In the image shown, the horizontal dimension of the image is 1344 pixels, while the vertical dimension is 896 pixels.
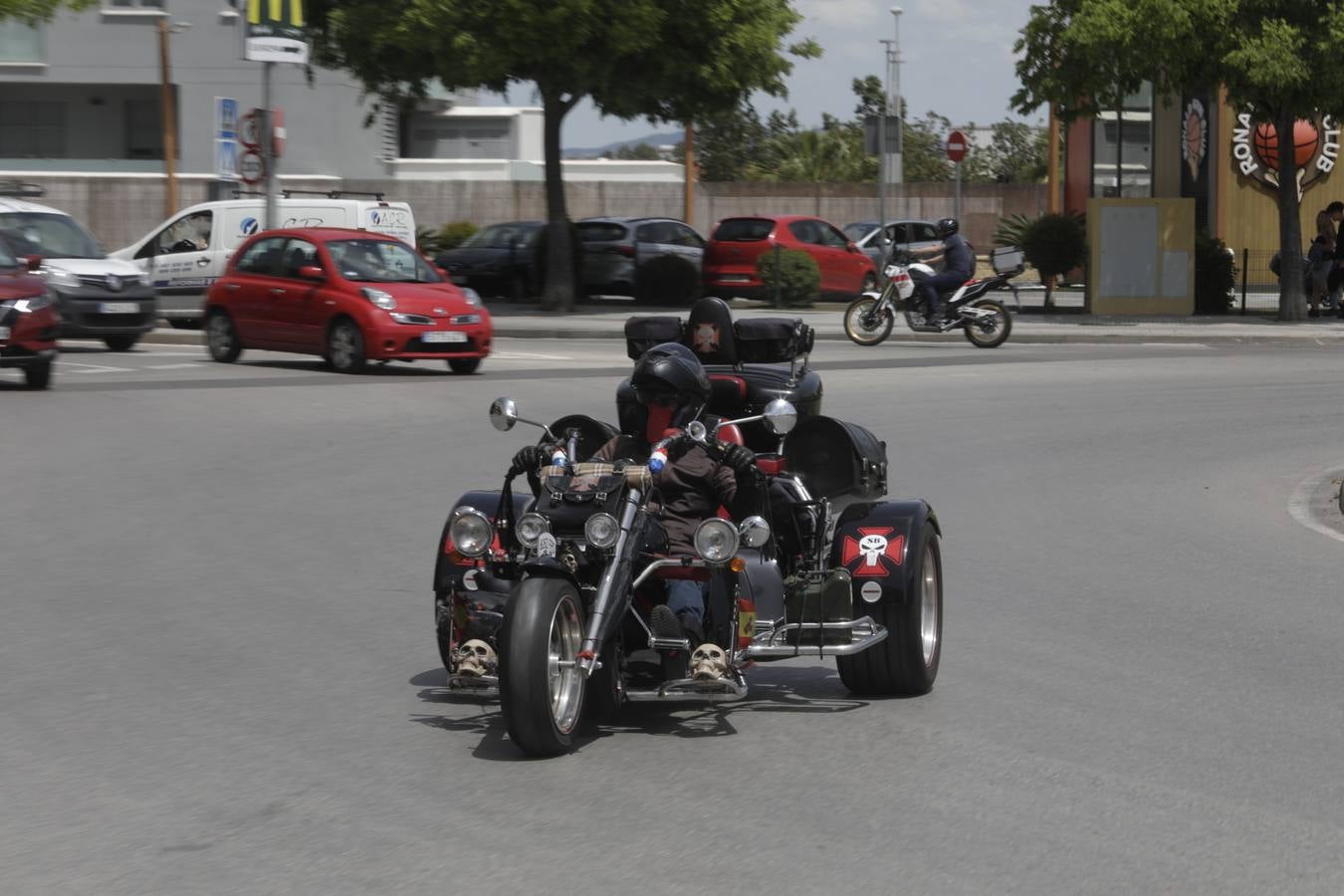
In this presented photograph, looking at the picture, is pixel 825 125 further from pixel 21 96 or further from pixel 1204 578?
pixel 1204 578

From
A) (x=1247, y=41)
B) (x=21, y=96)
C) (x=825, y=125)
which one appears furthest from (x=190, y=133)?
(x=825, y=125)

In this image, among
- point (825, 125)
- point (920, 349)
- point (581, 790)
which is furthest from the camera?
point (825, 125)

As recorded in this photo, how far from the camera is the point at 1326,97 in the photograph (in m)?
30.1

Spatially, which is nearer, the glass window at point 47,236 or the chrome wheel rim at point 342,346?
the chrome wheel rim at point 342,346

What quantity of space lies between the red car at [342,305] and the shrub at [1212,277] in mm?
15564

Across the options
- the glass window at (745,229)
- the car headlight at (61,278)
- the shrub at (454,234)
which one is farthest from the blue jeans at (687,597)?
the shrub at (454,234)

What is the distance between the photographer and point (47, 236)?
85.5ft

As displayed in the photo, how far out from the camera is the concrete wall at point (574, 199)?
45.9 metres

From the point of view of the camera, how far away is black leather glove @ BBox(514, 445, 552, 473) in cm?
689

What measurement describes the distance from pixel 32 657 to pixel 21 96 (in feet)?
165

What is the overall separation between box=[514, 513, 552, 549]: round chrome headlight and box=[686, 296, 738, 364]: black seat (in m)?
1.80

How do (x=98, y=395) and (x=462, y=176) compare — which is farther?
(x=462, y=176)

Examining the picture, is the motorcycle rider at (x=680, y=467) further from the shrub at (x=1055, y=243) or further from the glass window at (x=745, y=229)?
the glass window at (x=745, y=229)

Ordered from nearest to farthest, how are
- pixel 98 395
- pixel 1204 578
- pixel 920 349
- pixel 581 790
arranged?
pixel 581 790 → pixel 1204 578 → pixel 98 395 → pixel 920 349
